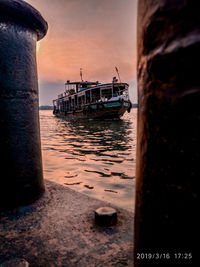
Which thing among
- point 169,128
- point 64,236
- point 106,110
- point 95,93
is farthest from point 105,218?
point 95,93

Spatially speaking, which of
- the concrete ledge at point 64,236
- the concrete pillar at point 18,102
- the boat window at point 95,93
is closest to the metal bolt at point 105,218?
the concrete ledge at point 64,236

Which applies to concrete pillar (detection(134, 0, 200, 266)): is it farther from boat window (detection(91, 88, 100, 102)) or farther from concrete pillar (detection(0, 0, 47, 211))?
boat window (detection(91, 88, 100, 102))

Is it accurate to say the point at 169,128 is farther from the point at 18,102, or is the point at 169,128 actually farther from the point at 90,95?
the point at 90,95

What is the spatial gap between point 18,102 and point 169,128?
→ 1400 millimetres

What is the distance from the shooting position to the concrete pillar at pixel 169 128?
42 centimetres

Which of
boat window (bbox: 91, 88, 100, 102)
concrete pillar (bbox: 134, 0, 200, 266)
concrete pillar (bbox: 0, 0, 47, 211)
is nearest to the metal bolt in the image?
concrete pillar (bbox: 0, 0, 47, 211)

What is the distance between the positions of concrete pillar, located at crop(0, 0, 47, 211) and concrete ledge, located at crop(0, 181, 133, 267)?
0.69 ft

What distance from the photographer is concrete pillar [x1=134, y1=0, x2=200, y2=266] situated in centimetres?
42

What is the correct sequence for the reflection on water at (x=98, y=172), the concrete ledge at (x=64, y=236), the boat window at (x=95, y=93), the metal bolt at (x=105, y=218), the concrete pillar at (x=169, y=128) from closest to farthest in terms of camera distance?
the concrete pillar at (x=169, y=128)
the concrete ledge at (x=64, y=236)
the metal bolt at (x=105, y=218)
the reflection on water at (x=98, y=172)
the boat window at (x=95, y=93)

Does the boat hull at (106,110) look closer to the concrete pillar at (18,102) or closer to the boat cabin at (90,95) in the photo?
the boat cabin at (90,95)

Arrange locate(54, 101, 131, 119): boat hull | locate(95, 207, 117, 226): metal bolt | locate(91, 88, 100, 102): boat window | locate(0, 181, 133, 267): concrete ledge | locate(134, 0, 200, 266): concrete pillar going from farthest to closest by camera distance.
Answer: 1. locate(91, 88, 100, 102): boat window
2. locate(54, 101, 131, 119): boat hull
3. locate(95, 207, 117, 226): metal bolt
4. locate(0, 181, 133, 267): concrete ledge
5. locate(134, 0, 200, 266): concrete pillar

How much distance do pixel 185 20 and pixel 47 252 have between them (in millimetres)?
1315

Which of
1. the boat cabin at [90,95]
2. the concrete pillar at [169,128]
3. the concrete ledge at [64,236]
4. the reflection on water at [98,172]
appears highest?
the boat cabin at [90,95]

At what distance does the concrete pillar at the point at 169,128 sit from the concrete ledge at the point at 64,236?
64 centimetres
